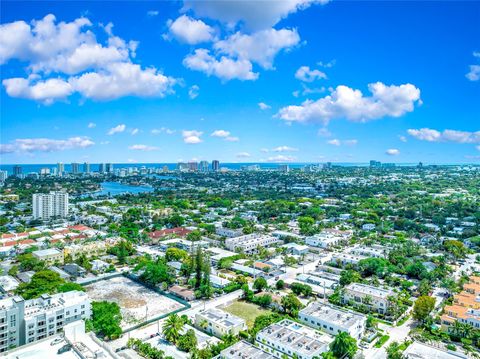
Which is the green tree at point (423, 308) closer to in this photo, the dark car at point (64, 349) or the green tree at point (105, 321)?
the green tree at point (105, 321)

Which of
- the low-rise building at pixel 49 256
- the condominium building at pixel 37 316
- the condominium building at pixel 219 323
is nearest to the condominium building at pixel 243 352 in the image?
the condominium building at pixel 219 323

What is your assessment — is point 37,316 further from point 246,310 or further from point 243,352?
point 246,310

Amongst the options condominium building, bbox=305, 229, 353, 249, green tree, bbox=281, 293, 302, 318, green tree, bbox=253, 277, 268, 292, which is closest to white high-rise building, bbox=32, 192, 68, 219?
condominium building, bbox=305, 229, 353, 249

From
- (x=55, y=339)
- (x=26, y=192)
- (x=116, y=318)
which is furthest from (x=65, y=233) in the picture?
(x=26, y=192)

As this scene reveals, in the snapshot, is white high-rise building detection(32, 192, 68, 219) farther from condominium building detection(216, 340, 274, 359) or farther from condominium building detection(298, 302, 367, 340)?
condominium building detection(216, 340, 274, 359)

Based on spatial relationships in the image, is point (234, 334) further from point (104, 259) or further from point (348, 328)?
point (104, 259)
